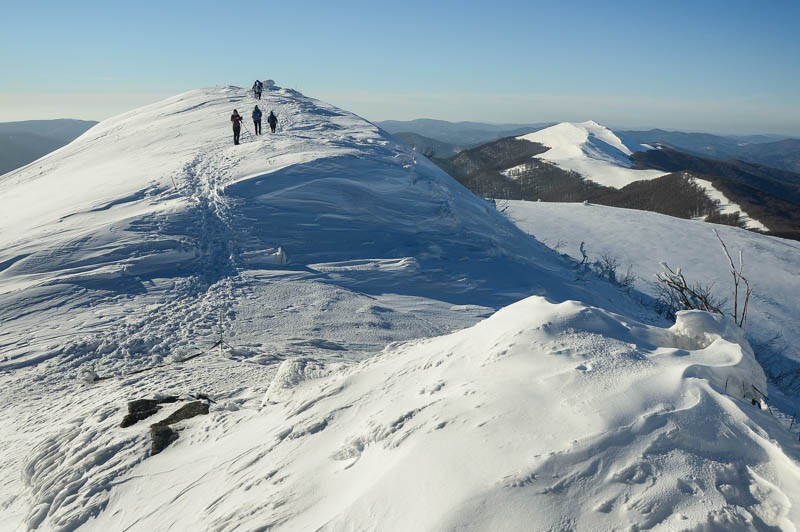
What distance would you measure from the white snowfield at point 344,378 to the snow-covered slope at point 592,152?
10707cm

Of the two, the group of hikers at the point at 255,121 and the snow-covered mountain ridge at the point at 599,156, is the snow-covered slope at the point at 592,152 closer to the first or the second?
the snow-covered mountain ridge at the point at 599,156

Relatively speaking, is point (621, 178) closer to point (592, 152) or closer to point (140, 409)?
point (592, 152)

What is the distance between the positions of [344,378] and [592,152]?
14868 centimetres

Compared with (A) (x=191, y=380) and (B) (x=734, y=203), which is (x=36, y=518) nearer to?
(A) (x=191, y=380)

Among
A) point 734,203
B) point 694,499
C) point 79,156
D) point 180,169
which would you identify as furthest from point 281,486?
point 734,203

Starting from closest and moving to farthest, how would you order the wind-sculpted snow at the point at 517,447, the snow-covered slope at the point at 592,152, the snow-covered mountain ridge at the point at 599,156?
the wind-sculpted snow at the point at 517,447, the snow-covered mountain ridge at the point at 599,156, the snow-covered slope at the point at 592,152

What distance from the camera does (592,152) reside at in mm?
140000

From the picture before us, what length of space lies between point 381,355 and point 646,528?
145 inches

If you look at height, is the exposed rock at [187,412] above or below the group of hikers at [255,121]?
below

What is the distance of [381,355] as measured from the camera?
5.91m

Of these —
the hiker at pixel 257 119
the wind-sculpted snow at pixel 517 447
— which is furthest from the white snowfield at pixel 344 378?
the hiker at pixel 257 119

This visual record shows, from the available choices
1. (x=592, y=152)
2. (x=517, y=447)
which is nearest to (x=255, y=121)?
(x=517, y=447)

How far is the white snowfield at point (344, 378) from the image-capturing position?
2.79 meters

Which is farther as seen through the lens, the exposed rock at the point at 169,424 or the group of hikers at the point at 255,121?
the group of hikers at the point at 255,121
